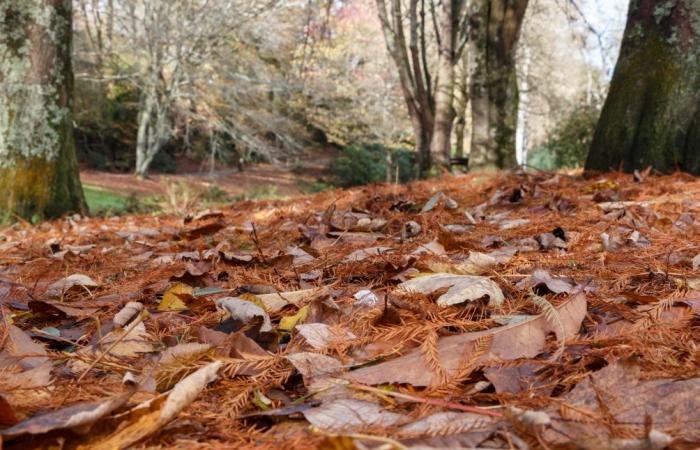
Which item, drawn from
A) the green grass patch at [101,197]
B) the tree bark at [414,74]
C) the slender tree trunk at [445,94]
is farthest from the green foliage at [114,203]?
the slender tree trunk at [445,94]

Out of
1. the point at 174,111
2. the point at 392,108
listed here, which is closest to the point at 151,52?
the point at 174,111

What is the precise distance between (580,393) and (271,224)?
105 inches

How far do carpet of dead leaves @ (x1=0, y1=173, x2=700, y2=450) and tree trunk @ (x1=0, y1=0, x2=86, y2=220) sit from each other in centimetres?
323

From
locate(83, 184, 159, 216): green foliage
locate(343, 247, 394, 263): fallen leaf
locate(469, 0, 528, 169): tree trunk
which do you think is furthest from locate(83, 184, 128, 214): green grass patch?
locate(343, 247, 394, 263): fallen leaf

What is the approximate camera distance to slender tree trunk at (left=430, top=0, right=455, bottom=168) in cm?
857

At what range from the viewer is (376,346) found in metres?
1.17

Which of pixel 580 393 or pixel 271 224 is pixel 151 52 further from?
pixel 580 393

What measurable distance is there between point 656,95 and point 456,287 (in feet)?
10.9

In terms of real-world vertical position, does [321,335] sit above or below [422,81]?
below

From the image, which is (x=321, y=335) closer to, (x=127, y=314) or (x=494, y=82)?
(x=127, y=314)

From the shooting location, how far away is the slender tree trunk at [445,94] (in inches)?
337

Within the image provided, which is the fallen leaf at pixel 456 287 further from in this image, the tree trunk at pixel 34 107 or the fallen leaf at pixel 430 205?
the tree trunk at pixel 34 107

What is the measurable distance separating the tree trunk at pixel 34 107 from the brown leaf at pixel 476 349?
16.2 feet

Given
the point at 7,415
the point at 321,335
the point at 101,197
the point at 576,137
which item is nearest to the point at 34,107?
the point at 321,335
